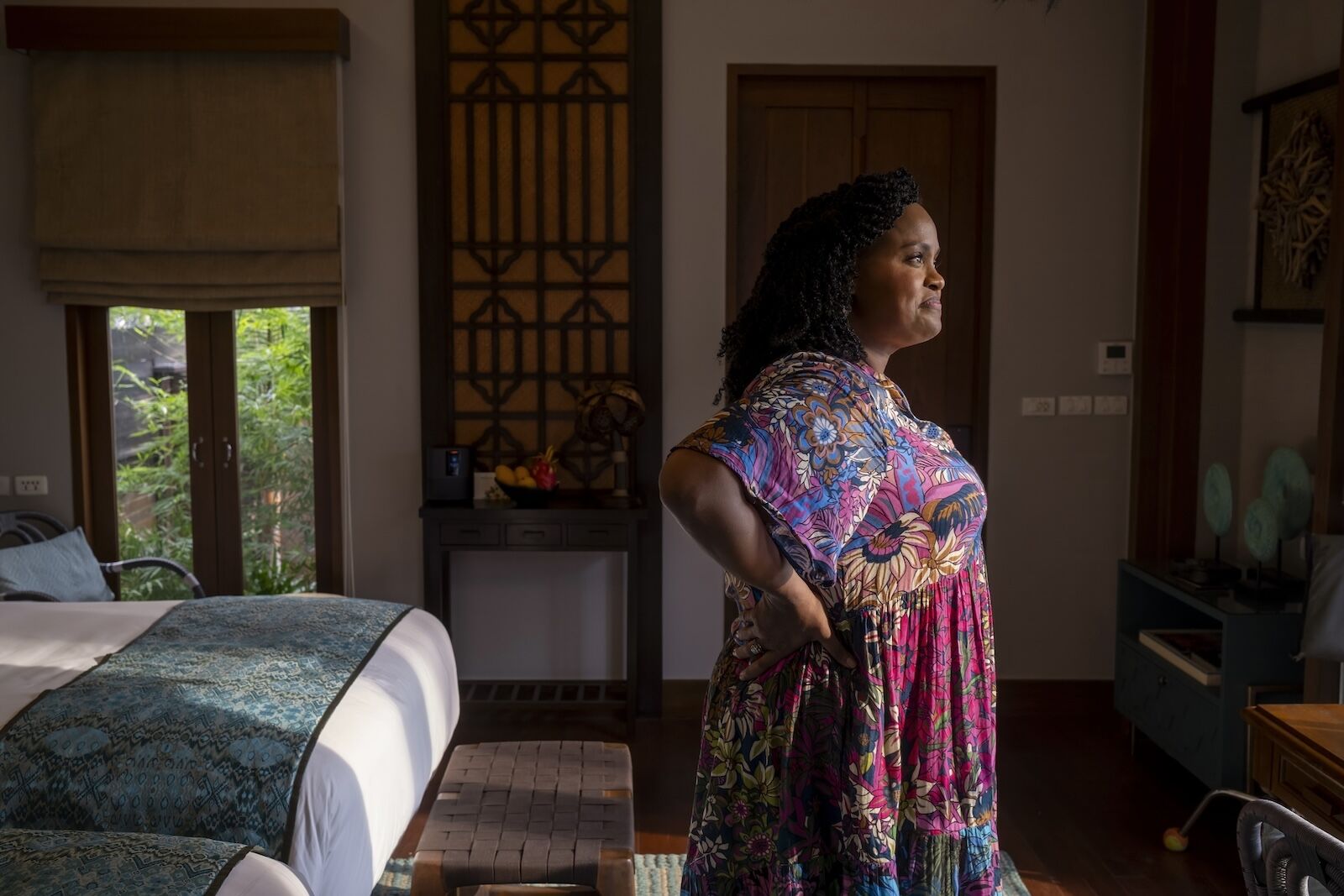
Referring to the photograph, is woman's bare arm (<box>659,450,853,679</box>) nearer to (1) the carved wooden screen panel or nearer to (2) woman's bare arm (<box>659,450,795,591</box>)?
(2) woman's bare arm (<box>659,450,795,591</box>)

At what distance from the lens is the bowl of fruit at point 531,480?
14.5 ft

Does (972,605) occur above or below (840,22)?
below

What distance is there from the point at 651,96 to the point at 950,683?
3236mm

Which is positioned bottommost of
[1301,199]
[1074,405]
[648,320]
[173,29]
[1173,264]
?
Result: [1074,405]

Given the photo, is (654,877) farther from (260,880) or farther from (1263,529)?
(1263,529)

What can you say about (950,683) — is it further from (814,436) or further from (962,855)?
(814,436)

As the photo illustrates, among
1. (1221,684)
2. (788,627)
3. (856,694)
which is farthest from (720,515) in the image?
(1221,684)

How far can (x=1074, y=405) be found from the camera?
15.3ft

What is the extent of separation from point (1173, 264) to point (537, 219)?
2292 mm

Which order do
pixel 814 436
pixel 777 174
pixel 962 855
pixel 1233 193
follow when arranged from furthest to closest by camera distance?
pixel 777 174
pixel 1233 193
pixel 962 855
pixel 814 436

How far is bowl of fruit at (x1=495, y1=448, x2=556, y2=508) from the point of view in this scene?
442cm

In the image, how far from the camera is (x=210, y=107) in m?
4.45

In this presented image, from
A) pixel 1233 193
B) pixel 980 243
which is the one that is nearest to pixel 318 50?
pixel 980 243

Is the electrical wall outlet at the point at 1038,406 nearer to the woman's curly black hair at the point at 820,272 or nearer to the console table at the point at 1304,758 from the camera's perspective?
the console table at the point at 1304,758
